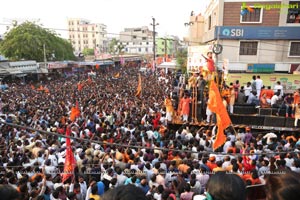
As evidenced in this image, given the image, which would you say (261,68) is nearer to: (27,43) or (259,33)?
(259,33)

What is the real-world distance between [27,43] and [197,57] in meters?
26.3

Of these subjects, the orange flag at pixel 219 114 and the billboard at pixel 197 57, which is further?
the billboard at pixel 197 57

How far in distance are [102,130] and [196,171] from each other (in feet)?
15.5

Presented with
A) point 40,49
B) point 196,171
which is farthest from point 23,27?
point 196,171

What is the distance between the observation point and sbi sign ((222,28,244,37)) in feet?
56.7

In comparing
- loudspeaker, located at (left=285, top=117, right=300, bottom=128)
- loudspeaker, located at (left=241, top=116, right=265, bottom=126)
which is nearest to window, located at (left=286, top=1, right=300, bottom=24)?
loudspeaker, located at (left=285, top=117, right=300, bottom=128)

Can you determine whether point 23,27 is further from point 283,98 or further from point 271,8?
point 283,98

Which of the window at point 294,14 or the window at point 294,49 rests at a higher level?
the window at point 294,14

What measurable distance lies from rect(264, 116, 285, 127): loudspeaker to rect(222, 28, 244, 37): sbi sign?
9576 millimetres

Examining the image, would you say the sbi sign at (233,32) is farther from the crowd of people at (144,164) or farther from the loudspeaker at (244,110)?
the loudspeaker at (244,110)

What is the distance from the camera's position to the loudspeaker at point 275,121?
31.0 ft

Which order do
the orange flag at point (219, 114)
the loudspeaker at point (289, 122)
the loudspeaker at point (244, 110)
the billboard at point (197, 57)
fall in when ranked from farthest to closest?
the billboard at point (197, 57)
the loudspeaker at point (244, 110)
the loudspeaker at point (289, 122)
the orange flag at point (219, 114)

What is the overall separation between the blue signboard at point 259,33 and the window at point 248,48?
580mm

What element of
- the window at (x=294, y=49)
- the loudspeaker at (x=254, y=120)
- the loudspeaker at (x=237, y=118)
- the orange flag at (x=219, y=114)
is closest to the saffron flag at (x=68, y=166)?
the orange flag at (x=219, y=114)
